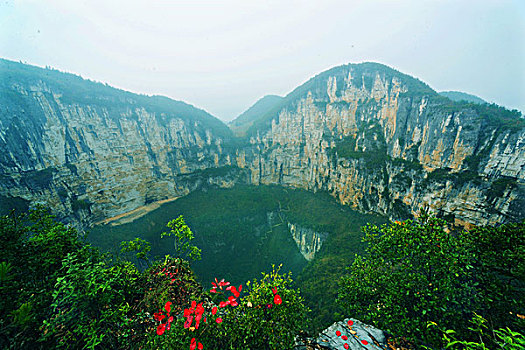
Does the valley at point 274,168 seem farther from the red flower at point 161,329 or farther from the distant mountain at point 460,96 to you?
the red flower at point 161,329

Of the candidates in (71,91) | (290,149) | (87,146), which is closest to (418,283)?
(290,149)

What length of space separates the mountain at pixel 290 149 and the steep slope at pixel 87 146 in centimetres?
27

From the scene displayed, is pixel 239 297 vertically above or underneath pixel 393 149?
above

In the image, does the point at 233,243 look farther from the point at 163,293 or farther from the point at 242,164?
the point at 163,293

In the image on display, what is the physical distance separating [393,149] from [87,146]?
261 ft

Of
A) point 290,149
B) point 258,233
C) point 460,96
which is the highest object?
point 460,96

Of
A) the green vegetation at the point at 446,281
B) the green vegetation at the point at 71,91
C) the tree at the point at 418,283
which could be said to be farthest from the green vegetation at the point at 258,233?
the green vegetation at the point at 71,91

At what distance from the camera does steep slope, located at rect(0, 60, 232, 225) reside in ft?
121

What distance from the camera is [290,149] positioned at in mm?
69875

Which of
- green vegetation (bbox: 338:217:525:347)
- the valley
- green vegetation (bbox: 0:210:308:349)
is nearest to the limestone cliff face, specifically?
the valley

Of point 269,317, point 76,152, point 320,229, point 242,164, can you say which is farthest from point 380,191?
point 76,152

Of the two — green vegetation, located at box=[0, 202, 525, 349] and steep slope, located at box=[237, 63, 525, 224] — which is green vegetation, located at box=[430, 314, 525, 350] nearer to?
green vegetation, located at box=[0, 202, 525, 349]

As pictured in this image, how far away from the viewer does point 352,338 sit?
715 cm

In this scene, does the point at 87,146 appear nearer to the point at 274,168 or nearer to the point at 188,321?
the point at 274,168
